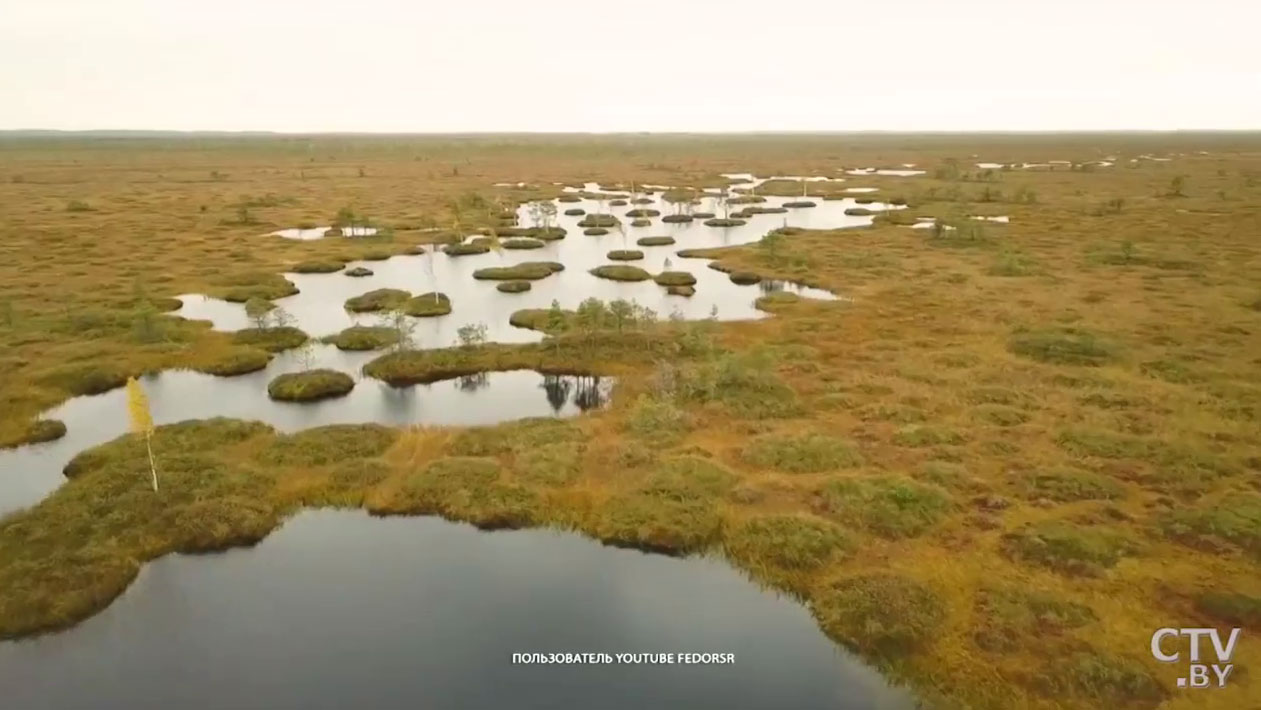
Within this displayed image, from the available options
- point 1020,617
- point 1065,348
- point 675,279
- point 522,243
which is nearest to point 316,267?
point 522,243

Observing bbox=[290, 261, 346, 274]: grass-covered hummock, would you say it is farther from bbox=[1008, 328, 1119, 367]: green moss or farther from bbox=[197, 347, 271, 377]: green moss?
bbox=[1008, 328, 1119, 367]: green moss

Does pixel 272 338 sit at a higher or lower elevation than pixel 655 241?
lower

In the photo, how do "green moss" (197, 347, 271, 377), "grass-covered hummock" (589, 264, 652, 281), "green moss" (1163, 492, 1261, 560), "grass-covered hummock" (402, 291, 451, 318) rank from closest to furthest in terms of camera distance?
"green moss" (1163, 492, 1261, 560) < "green moss" (197, 347, 271, 377) < "grass-covered hummock" (402, 291, 451, 318) < "grass-covered hummock" (589, 264, 652, 281)

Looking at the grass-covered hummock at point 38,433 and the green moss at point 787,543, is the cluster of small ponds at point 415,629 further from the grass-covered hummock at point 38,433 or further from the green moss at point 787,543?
the green moss at point 787,543

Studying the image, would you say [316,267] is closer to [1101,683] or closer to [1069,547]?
[1069,547]

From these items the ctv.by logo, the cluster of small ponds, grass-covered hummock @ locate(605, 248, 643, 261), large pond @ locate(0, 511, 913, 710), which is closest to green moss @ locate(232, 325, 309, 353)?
the cluster of small ponds

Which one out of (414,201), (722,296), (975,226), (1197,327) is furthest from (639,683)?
(414,201)

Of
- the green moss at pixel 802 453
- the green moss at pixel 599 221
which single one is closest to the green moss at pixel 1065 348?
the green moss at pixel 802 453
